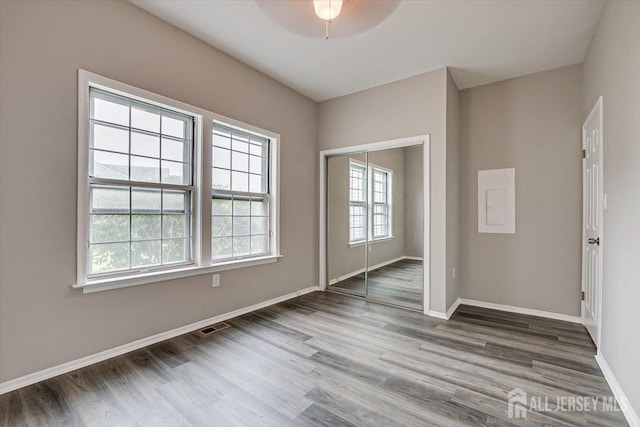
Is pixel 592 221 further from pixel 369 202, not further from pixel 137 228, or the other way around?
pixel 137 228

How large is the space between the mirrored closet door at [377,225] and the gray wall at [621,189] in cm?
165

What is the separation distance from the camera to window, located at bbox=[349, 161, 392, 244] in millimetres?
4004

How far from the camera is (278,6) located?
2.34 meters

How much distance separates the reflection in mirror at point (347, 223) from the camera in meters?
4.18

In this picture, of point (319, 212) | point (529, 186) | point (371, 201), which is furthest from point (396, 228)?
point (529, 186)

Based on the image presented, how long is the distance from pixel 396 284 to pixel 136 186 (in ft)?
10.5

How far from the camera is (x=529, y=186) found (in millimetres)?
3457

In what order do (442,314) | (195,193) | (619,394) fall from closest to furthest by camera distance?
(619,394), (195,193), (442,314)

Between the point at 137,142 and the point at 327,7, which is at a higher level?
the point at 327,7

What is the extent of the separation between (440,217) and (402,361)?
1.70 meters

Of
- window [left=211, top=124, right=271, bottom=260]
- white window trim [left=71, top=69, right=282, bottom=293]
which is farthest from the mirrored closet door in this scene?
window [left=211, top=124, right=271, bottom=260]

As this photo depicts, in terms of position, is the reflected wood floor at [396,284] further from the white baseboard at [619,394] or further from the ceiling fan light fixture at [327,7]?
the ceiling fan light fixture at [327,7]

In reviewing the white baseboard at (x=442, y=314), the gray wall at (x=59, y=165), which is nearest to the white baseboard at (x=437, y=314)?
the white baseboard at (x=442, y=314)

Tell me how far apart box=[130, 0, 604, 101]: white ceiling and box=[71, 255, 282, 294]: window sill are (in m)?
2.29
